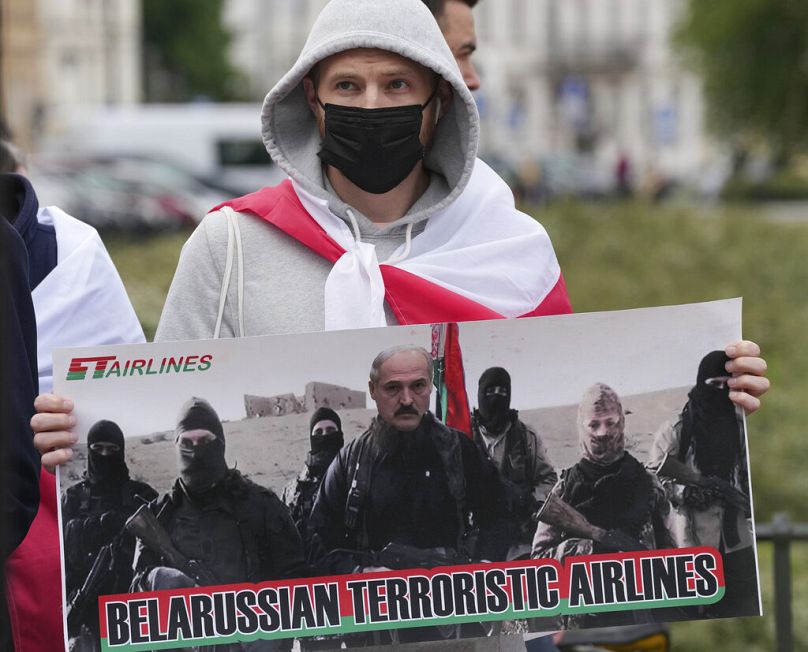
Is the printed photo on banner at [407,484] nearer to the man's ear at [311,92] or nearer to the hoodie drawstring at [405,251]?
the hoodie drawstring at [405,251]

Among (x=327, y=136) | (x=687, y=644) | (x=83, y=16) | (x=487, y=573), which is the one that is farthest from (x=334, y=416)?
(x=83, y=16)

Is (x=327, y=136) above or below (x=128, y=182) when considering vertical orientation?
below

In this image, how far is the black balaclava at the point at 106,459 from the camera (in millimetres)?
2648

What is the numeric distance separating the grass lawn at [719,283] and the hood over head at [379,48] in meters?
2.99

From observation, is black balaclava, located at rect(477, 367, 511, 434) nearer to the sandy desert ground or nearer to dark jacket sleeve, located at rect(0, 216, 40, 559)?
the sandy desert ground

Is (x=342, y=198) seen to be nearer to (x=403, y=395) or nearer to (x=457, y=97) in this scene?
(x=457, y=97)

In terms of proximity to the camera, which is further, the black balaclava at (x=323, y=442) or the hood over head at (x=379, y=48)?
the hood over head at (x=379, y=48)

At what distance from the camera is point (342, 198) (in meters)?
3.04

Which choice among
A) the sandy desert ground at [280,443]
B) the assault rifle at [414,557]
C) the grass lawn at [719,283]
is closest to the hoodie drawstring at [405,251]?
the sandy desert ground at [280,443]

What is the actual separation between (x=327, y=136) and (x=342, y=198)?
0.14 metres

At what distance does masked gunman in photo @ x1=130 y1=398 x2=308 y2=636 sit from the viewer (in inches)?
104

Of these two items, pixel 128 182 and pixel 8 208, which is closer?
pixel 8 208

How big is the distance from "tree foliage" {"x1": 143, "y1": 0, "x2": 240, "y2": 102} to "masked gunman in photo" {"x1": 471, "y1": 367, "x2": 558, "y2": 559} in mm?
59693

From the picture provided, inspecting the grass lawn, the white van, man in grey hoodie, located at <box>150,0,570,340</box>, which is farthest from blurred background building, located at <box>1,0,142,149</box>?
man in grey hoodie, located at <box>150,0,570,340</box>
